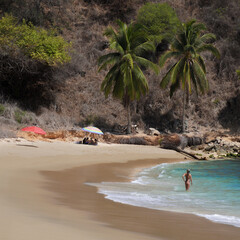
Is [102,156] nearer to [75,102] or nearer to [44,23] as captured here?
[75,102]

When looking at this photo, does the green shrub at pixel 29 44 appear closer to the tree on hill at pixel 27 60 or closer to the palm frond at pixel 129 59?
the tree on hill at pixel 27 60

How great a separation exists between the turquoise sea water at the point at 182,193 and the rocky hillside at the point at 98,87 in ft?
46.5

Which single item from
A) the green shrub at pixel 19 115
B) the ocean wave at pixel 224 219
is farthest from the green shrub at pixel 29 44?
the ocean wave at pixel 224 219

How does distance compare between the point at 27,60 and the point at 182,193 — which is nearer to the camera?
the point at 182,193

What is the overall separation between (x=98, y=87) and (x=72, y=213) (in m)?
28.5

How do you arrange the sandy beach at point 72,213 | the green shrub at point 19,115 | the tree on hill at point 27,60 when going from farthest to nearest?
the tree on hill at point 27,60 → the green shrub at point 19,115 → the sandy beach at point 72,213

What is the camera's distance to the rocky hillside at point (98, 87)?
30.8 metres

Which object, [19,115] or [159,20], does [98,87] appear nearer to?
[159,20]

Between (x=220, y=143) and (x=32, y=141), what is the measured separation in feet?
40.8

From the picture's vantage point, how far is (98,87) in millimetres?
34281

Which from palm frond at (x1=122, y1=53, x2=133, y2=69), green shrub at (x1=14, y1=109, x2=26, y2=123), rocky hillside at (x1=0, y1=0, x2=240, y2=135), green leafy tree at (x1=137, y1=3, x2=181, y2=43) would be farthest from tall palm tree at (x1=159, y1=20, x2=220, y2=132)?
green shrub at (x1=14, y1=109, x2=26, y2=123)

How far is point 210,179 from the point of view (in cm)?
1385

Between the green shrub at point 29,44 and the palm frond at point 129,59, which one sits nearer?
the palm frond at point 129,59

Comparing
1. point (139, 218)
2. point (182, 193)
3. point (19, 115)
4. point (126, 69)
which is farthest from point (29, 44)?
point (139, 218)
